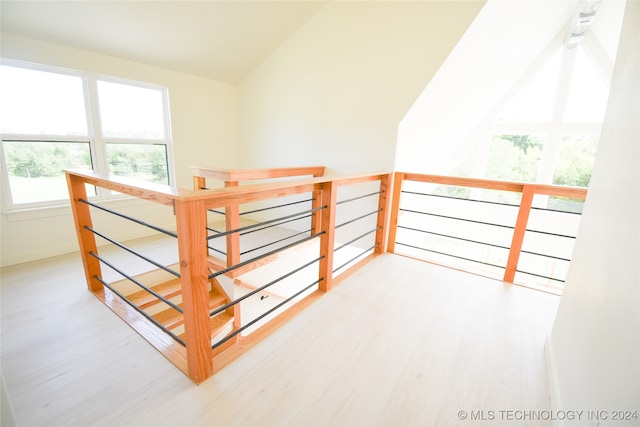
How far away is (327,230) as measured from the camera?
2020 millimetres

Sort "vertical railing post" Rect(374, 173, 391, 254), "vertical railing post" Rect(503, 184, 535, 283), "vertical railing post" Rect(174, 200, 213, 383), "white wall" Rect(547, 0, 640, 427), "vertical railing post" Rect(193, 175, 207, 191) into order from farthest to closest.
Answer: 1. "vertical railing post" Rect(374, 173, 391, 254)
2. "vertical railing post" Rect(193, 175, 207, 191)
3. "vertical railing post" Rect(503, 184, 535, 283)
4. "vertical railing post" Rect(174, 200, 213, 383)
5. "white wall" Rect(547, 0, 640, 427)

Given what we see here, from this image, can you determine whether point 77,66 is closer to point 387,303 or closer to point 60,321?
point 60,321

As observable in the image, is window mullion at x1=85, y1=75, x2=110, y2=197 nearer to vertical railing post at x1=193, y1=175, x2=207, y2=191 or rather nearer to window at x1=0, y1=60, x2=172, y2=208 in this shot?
window at x1=0, y1=60, x2=172, y2=208

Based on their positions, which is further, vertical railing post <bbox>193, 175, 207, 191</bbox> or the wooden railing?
vertical railing post <bbox>193, 175, 207, 191</bbox>

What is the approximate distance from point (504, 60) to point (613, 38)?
150 cm

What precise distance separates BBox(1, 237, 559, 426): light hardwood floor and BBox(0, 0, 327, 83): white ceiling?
2.32 m

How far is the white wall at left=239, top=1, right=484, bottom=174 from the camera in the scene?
8.61 ft

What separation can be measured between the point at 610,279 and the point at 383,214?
199 centimetres

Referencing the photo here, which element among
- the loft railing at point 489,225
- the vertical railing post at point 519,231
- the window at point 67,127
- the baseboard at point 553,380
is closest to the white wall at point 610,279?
the baseboard at point 553,380

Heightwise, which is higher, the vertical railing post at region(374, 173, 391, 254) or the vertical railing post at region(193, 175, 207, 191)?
the vertical railing post at region(193, 175, 207, 191)

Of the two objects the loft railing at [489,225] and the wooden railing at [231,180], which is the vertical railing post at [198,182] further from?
the loft railing at [489,225]

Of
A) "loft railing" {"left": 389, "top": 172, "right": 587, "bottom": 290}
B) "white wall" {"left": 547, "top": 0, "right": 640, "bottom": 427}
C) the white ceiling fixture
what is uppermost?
the white ceiling fixture

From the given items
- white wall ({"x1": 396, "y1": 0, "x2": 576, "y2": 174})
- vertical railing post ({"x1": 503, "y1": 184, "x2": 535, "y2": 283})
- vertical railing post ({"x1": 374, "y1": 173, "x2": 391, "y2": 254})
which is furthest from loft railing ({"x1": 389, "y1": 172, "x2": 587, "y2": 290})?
vertical railing post ({"x1": 503, "y1": 184, "x2": 535, "y2": 283})

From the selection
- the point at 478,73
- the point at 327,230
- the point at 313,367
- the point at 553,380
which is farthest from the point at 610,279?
the point at 478,73
